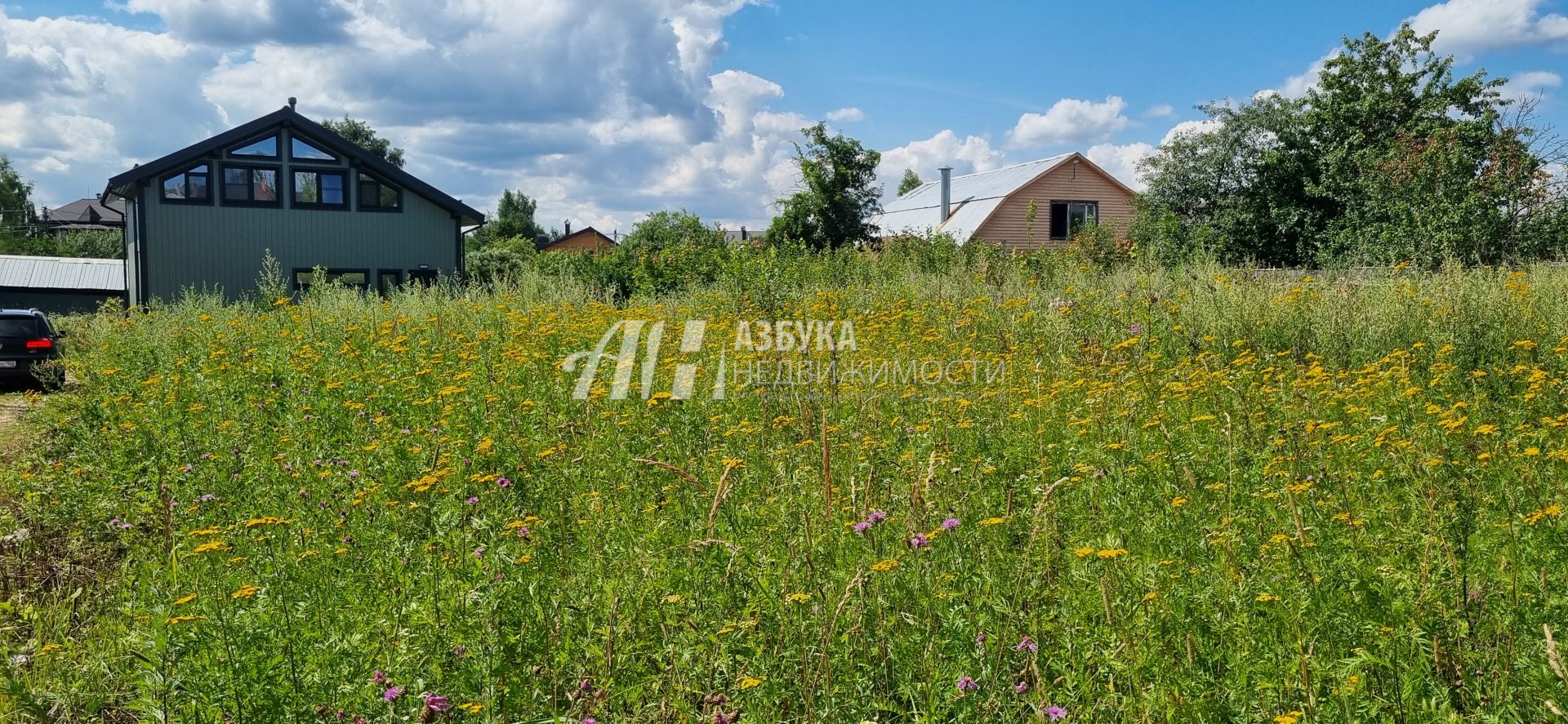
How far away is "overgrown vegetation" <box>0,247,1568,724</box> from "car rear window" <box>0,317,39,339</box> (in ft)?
28.0

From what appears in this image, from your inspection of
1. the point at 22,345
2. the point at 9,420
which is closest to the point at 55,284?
the point at 22,345

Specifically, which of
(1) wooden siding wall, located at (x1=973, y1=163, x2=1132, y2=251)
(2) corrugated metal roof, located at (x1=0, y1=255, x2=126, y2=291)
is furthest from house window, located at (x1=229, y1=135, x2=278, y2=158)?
(1) wooden siding wall, located at (x1=973, y1=163, x2=1132, y2=251)

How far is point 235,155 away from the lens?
24703 millimetres

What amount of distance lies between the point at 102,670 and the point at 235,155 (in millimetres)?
25618

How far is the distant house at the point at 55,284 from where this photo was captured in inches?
1594

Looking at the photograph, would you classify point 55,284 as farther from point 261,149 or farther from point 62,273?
point 261,149

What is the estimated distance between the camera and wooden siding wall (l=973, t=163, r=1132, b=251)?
35.2 m

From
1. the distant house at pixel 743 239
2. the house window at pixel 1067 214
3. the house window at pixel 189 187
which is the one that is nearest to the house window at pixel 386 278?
the house window at pixel 189 187

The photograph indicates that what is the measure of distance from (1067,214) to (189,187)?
2973cm

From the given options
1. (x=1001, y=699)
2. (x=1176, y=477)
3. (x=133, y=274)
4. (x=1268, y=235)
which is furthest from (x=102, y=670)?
(x=1268, y=235)

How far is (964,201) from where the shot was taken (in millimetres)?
38875

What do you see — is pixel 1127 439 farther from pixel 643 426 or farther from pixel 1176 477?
pixel 643 426

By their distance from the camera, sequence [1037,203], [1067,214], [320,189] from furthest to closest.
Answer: [1067,214], [1037,203], [320,189]

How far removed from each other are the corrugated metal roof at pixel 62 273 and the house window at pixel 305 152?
21.2 m
